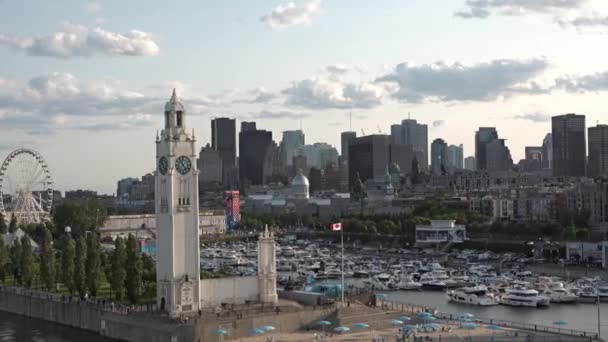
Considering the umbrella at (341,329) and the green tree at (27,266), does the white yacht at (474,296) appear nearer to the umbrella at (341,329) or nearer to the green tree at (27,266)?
the umbrella at (341,329)

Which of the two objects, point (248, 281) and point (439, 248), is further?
point (439, 248)

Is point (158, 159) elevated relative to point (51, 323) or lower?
elevated

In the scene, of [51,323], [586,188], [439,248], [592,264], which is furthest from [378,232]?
[51,323]

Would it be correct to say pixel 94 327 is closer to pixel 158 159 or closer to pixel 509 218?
pixel 158 159

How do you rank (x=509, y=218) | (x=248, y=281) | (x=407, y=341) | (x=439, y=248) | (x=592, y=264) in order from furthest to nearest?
1. (x=509, y=218)
2. (x=439, y=248)
3. (x=592, y=264)
4. (x=248, y=281)
5. (x=407, y=341)

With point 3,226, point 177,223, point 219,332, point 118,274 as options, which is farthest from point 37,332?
point 3,226

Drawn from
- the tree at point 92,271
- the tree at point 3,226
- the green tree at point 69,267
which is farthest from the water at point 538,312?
the tree at point 3,226

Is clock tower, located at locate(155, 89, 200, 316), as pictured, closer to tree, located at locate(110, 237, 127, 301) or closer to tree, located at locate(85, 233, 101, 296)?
tree, located at locate(110, 237, 127, 301)
